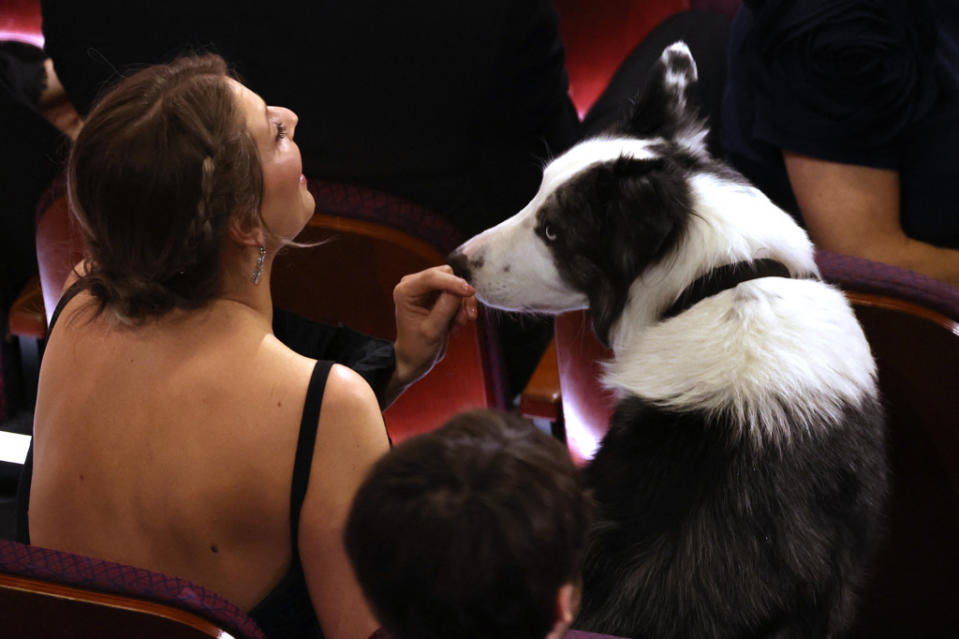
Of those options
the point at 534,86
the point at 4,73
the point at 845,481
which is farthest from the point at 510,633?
the point at 4,73

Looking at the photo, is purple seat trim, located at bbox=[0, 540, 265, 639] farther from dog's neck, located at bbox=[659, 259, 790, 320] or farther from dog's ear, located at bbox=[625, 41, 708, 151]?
dog's ear, located at bbox=[625, 41, 708, 151]

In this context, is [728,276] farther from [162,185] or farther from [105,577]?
[105,577]

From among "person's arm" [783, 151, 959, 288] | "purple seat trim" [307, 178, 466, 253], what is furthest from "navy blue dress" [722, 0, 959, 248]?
"purple seat trim" [307, 178, 466, 253]

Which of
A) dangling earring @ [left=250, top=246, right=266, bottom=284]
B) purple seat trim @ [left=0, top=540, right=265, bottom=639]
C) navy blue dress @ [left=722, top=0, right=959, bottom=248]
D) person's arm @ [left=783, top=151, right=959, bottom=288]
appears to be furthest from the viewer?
person's arm @ [left=783, top=151, right=959, bottom=288]

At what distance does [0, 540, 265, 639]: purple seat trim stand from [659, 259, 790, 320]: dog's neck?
2.25 ft

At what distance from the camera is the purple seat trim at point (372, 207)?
1605 mm

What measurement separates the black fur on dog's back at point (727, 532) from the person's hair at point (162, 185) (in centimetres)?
56

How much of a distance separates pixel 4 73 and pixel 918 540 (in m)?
1.95

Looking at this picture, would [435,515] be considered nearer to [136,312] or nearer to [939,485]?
[136,312]

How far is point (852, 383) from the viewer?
115 cm

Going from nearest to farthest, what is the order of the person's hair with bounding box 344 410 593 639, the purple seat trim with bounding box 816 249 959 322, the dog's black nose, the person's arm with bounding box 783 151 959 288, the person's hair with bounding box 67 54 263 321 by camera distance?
the person's hair with bounding box 344 410 593 639
the person's hair with bounding box 67 54 263 321
the purple seat trim with bounding box 816 249 959 322
the dog's black nose
the person's arm with bounding box 783 151 959 288

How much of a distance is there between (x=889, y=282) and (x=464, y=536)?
2.95 ft

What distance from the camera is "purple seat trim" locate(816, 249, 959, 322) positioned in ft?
4.19

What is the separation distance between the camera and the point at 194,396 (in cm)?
107
